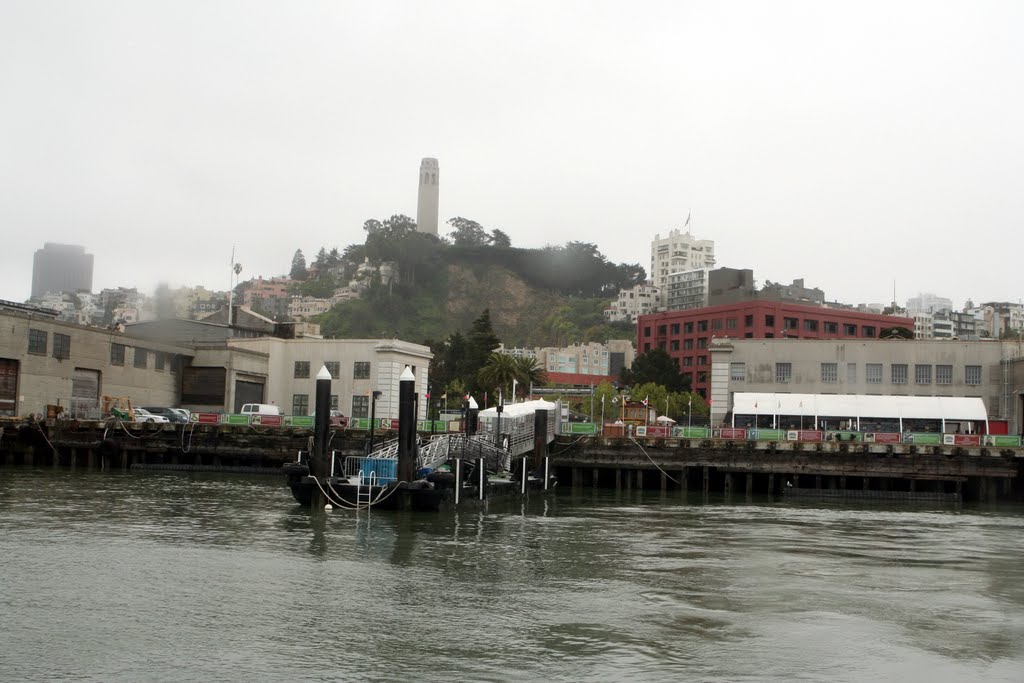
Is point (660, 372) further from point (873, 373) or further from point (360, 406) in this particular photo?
point (360, 406)

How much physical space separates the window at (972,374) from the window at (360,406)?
45170 millimetres

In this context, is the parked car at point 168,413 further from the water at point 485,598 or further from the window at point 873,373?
the window at point 873,373

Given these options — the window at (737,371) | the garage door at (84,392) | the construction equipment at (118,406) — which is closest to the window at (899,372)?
the window at (737,371)

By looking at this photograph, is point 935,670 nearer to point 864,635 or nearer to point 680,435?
point 864,635

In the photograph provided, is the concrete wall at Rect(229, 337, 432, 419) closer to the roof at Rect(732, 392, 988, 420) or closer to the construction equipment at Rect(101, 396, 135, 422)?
the construction equipment at Rect(101, 396, 135, 422)

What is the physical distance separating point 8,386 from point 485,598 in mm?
57694

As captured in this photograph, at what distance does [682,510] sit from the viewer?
49.3 metres

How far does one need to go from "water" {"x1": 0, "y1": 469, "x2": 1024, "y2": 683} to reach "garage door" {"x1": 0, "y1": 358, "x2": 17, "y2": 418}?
33406 millimetres

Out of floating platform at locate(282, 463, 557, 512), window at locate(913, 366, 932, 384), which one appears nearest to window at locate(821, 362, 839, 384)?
window at locate(913, 366, 932, 384)

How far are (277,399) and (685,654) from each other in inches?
2873

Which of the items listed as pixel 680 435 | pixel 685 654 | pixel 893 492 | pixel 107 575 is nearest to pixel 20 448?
pixel 680 435

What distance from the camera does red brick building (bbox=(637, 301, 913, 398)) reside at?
151125 millimetres

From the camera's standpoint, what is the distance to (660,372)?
146250 millimetres

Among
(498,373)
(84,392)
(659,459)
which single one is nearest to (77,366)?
(84,392)
